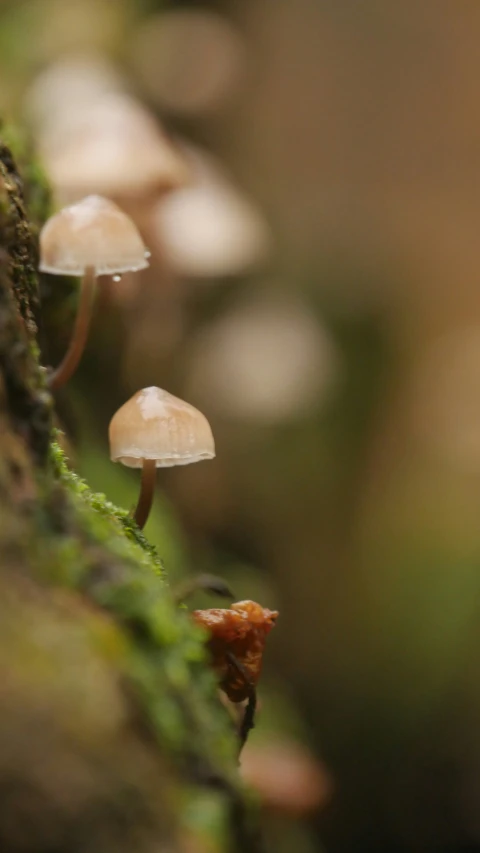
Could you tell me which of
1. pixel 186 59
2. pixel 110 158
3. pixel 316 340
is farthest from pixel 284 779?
pixel 186 59

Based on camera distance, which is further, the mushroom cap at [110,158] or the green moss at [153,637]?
the mushroom cap at [110,158]

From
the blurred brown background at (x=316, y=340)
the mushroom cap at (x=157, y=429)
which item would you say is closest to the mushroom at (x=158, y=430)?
the mushroom cap at (x=157, y=429)

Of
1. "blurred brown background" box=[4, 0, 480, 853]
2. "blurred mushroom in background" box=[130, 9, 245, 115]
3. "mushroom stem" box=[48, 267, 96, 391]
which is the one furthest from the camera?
"blurred mushroom in background" box=[130, 9, 245, 115]

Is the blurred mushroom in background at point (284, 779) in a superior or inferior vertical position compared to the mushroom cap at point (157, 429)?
inferior

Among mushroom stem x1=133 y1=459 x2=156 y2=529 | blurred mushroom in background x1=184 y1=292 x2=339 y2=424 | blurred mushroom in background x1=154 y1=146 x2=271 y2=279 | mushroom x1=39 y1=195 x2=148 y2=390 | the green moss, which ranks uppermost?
mushroom x1=39 y1=195 x2=148 y2=390

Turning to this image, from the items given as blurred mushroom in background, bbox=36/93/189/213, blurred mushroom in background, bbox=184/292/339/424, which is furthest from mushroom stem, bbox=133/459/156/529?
blurred mushroom in background, bbox=184/292/339/424

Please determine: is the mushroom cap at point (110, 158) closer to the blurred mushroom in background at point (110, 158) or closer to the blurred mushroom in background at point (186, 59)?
the blurred mushroom in background at point (110, 158)

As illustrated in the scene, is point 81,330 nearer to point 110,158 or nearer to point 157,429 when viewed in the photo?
point 157,429

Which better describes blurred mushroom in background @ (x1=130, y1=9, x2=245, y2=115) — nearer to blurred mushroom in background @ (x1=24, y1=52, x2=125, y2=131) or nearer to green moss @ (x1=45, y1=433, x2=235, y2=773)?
blurred mushroom in background @ (x1=24, y1=52, x2=125, y2=131)
